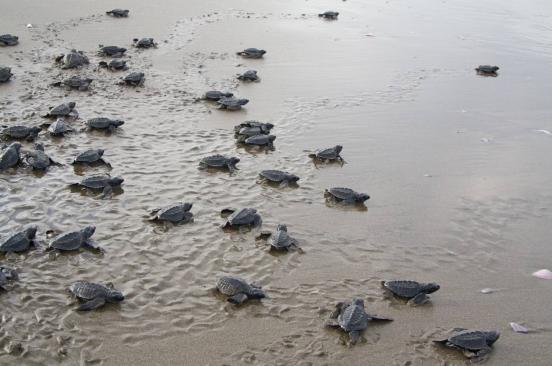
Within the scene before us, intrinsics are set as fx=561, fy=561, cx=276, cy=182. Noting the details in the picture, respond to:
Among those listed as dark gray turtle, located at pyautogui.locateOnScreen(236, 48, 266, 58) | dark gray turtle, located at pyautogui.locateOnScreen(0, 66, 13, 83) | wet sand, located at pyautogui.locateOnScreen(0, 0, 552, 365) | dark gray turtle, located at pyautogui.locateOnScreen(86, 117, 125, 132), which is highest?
dark gray turtle, located at pyautogui.locateOnScreen(0, 66, 13, 83)

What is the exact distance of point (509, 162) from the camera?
725cm

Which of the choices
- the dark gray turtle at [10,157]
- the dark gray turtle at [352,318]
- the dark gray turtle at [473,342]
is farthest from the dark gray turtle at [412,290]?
the dark gray turtle at [10,157]

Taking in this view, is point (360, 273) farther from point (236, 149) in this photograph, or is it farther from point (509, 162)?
point (509, 162)

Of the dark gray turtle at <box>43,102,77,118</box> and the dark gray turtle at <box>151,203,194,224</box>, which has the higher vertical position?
the dark gray turtle at <box>43,102,77,118</box>

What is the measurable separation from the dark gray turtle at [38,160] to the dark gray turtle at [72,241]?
1480mm

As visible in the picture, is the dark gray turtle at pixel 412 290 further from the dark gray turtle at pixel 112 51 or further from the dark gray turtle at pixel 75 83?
the dark gray turtle at pixel 112 51

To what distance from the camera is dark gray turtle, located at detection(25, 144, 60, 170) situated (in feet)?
19.2

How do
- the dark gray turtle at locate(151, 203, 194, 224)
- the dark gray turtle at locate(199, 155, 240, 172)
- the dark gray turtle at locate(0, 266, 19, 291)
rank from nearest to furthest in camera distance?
the dark gray turtle at locate(0, 266, 19, 291)
the dark gray turtle at locate(151, 203, 194, 224)
the dark gray turtle at locate(199, 155, 240, 172)

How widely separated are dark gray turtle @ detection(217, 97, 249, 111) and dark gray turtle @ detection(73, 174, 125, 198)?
2.78m

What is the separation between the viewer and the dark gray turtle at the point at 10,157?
19.0 ft

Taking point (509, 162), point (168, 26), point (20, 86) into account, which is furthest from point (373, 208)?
point (168, 26)

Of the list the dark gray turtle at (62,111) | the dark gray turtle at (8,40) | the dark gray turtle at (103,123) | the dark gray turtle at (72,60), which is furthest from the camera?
the dark gray turtle at (8,40)

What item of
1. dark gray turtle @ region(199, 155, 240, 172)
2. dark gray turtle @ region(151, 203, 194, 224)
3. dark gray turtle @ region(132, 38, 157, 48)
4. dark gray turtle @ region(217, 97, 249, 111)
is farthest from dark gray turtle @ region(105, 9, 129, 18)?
dark gray turtle @ region(151, 203, 194, 224)

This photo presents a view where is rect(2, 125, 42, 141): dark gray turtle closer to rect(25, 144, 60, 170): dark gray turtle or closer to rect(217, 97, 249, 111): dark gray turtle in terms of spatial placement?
rect(25, 144, 60, 170): dark gray turtle
